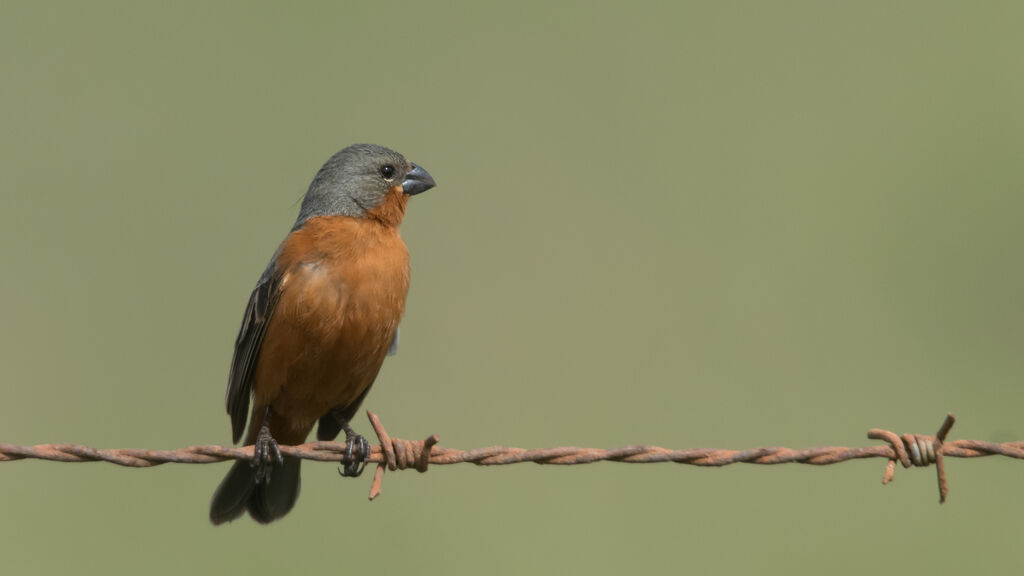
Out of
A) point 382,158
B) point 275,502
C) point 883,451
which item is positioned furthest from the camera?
point 382,158

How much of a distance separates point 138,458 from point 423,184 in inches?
118

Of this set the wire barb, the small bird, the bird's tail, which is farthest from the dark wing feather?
the wire barb

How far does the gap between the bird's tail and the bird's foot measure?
52mm

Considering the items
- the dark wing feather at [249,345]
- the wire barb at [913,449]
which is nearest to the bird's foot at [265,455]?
the dark wing feather at [249,345]

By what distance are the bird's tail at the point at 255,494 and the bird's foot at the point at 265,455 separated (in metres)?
0.05

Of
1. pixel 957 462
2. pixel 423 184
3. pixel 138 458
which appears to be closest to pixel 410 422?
pixel 423 184

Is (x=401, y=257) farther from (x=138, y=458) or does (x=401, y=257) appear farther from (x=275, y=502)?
(x=138, y=458)

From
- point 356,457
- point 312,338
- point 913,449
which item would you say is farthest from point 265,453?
point 913,449

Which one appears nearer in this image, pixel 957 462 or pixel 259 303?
pixel 259 303

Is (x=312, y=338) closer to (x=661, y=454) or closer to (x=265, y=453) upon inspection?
(x=265, y=453)

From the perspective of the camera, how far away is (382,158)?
631cm

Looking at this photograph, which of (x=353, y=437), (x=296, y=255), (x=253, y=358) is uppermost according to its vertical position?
(x=296, y=255)

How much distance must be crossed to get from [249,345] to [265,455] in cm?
69

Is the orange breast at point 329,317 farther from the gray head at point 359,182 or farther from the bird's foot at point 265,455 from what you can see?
the gray head at point 359,182
